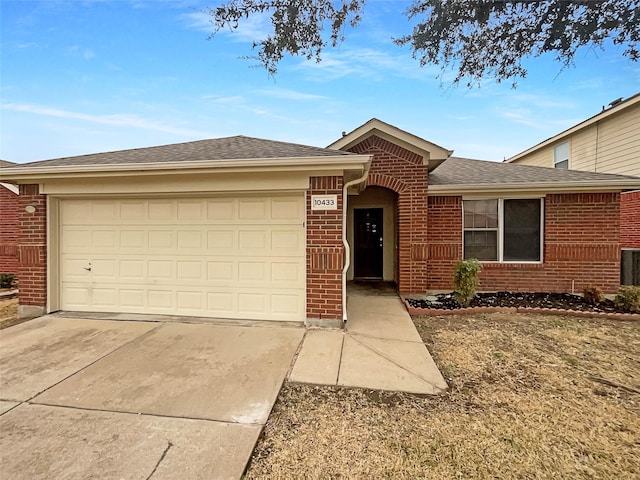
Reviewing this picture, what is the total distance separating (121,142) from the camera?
13.7 meters

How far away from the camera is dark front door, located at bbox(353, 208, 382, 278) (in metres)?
9.99

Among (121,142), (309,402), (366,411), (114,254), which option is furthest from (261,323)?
(121,142)

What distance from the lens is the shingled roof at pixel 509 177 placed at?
23.5 feet

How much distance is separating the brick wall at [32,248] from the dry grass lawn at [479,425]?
17.8ft

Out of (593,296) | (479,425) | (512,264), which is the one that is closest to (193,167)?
(479,425)

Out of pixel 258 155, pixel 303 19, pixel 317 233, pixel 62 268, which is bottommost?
pixel 62 268

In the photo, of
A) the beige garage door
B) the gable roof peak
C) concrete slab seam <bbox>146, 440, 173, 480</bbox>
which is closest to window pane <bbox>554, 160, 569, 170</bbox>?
the gable roof peak

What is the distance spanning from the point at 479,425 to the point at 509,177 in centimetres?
689

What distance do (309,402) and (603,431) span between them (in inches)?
102

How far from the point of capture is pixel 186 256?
18.3ft

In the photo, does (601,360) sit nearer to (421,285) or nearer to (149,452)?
(421,285)

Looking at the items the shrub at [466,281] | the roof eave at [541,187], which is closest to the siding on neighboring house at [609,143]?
the roof eave at [541,187]

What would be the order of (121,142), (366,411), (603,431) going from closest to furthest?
(603,431)
(366,411)
(121,142)

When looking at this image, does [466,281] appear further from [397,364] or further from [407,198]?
[397,364]
